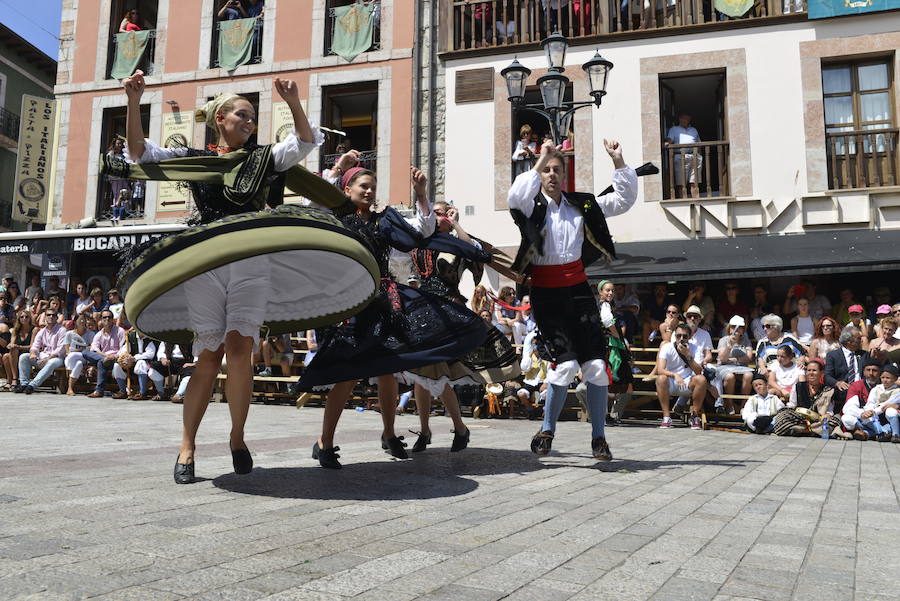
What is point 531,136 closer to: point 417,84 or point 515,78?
point 417,84

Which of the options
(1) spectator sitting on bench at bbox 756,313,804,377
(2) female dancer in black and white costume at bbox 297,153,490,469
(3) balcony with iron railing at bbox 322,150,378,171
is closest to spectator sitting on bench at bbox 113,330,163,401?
(3) balcony with iron railing at bbox 322,150,378,171

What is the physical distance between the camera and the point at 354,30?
1622 cm

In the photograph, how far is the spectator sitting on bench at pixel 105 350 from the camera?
1212cm

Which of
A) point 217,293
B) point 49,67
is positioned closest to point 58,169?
point 49,67

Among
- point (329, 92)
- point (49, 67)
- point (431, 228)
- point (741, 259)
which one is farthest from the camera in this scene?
point (49, 67)

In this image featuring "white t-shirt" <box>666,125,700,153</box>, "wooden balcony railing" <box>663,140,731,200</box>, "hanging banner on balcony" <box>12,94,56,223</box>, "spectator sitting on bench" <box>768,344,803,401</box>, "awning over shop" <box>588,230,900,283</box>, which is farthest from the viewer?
"hanging banner on balcony" <box>12,94,56,223</box>

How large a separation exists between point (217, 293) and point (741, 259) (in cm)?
1060

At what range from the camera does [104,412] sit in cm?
861

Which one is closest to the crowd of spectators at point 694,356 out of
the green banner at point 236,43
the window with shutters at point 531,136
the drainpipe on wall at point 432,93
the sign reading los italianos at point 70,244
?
the sign reading los italianos at point 70,244

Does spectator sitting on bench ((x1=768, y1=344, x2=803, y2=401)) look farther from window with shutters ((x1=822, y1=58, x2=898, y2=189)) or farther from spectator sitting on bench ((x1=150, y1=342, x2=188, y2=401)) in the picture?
spectator sitting on bench ((x1=150, y1=342, x2=188, y2=401))

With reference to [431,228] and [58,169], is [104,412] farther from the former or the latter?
[58,169]

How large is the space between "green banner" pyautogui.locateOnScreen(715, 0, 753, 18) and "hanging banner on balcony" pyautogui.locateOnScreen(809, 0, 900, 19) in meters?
1.10

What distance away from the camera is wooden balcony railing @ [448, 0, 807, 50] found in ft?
46.0

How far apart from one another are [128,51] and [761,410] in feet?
54.6
